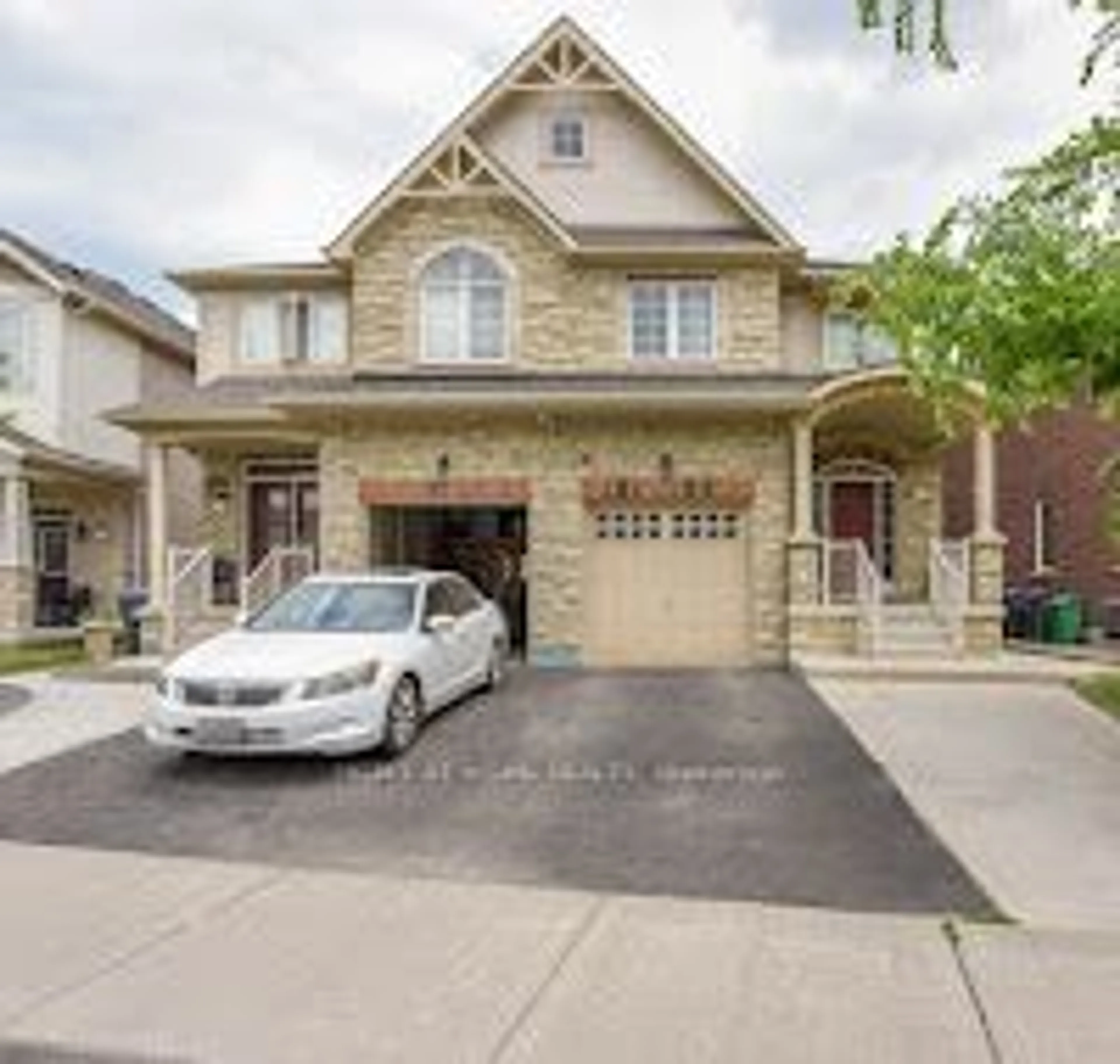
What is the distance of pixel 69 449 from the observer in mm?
28141

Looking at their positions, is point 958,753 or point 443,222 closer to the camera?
point 958,753

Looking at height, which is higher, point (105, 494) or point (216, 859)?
point (105, 494)

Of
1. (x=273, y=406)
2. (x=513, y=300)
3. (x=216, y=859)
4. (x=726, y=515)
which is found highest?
(x=513, y=300)

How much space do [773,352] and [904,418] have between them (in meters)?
2.35

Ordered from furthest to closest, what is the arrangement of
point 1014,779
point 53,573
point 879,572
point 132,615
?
point 53,573
point 879,572
point 132,615
point 1014,779

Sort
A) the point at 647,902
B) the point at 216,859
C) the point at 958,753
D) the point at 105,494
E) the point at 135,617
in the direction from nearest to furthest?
1. the point at 647,902
2. the point at 216,859
3. the point at 958,753
4. the point at 135,617
5. the point at 105,494

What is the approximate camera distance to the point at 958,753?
13.3m

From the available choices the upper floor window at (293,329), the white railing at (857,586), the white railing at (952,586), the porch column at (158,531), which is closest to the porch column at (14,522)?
the porch column at (158,531)

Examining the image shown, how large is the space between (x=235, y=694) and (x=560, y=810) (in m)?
3.22

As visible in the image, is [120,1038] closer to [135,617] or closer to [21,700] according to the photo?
[21,700]

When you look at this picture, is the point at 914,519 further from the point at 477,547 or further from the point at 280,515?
the point at 280,515

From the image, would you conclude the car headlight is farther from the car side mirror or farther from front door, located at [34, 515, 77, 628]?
front door, located at [34, 515, 77, 628]

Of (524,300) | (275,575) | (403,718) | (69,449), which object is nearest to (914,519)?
(524,300)

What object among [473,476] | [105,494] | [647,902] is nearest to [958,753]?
[647,902]
